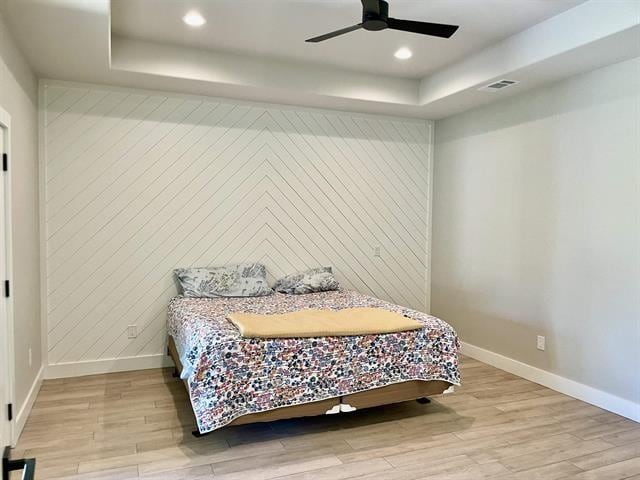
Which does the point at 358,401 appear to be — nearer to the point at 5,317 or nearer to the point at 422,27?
the point at 5,317

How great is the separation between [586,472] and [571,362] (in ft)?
4.34

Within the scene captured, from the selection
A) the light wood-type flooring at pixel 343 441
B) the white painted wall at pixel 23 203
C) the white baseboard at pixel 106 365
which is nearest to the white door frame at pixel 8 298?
the white painted wall at pixel 23 203

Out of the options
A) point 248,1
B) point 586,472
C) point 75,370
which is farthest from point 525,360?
point 75,370

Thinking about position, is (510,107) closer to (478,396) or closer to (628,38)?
(628,38)

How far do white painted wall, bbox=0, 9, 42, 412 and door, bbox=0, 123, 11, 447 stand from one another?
198 millimetres

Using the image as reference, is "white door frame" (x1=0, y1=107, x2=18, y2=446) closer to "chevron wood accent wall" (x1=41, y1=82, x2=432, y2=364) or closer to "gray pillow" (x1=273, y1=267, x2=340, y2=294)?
"chevron wood accent wall" (x1=41, y1=82, x2=432, y2=364)

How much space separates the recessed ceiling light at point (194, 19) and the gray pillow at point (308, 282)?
237cm

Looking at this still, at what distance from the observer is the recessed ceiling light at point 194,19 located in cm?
333

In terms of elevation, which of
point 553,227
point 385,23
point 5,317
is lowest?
point 5,317

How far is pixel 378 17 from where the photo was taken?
103 inches

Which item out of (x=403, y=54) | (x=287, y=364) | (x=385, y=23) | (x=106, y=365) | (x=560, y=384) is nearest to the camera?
(x=385, y=23)

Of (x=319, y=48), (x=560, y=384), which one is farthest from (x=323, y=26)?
(x=560, y=384)

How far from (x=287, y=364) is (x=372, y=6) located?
2.10 m

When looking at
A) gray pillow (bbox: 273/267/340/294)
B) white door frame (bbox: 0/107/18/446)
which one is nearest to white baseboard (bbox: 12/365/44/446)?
white door frame (bbox: 0/107/18/446)
